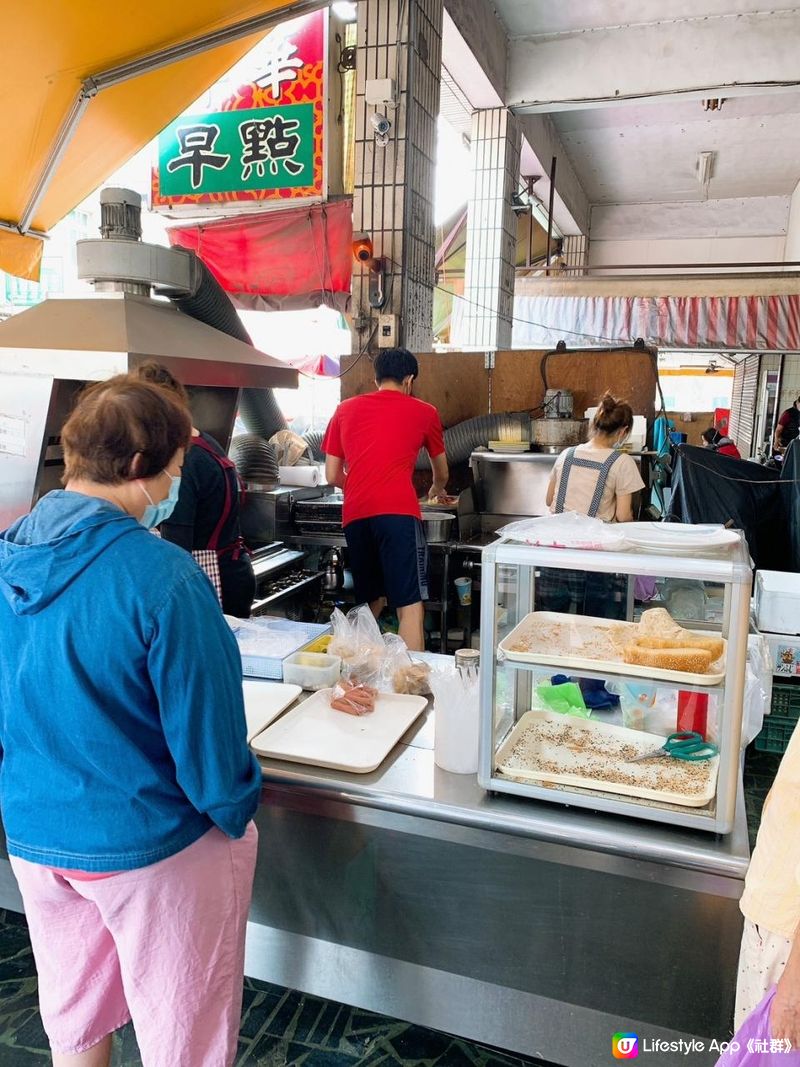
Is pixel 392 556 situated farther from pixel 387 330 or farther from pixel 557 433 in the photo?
pixel 387 330

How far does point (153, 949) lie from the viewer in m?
1.35

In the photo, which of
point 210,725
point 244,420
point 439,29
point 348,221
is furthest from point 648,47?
point 210,725

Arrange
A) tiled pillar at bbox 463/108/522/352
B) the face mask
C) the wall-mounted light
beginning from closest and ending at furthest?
the face mask → tiled pillar at bbox 463/108/522/352 → the wall-mounted light

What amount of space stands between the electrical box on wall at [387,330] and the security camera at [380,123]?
130 cm

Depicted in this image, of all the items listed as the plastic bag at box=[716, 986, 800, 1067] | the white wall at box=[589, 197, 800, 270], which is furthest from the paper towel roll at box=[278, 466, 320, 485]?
the white wall at box=[589, 197, 800, 270]

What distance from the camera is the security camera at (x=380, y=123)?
Result: 208 inches

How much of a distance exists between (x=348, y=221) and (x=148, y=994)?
5401mm

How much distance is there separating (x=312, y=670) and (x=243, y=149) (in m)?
4.93

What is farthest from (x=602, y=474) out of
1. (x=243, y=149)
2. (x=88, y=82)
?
(x=243, y=149)

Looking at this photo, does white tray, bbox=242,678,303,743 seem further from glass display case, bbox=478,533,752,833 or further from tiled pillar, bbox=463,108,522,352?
tiled pillar, bbox=463,108,522,352

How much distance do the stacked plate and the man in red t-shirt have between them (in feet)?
2.19

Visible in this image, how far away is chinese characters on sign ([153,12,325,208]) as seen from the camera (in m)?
5.48

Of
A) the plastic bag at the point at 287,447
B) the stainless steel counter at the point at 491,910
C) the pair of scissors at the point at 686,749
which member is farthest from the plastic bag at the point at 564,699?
the plastic bag at the point at 287,447

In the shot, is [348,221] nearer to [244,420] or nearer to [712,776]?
[244,420]
